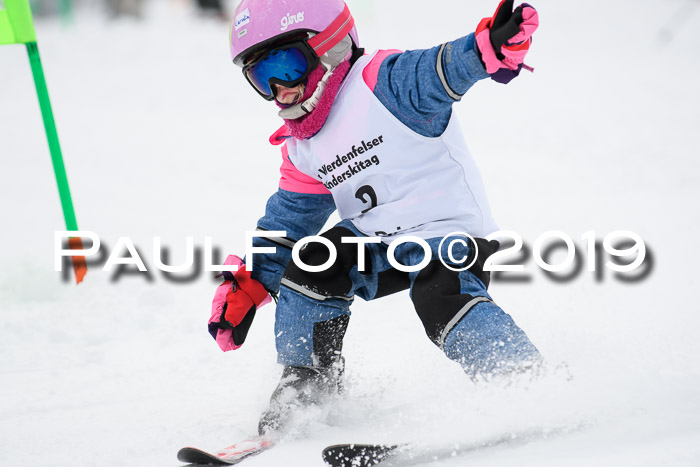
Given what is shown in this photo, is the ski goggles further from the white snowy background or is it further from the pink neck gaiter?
the white snowy background

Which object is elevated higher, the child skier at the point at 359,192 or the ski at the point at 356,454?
the child skier at the point at 359,192

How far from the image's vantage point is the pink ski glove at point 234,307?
8.70 ft

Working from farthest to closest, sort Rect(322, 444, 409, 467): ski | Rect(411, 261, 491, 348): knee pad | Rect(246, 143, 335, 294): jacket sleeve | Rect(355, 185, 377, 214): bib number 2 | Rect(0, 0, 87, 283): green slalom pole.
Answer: Rect(0, 0, 87, 283): green slalom pole
Rect(246, 143, 335, 294): jacket sleeve
Rect(355, 185, 377, 214): bib number 2
Rect(411, 261, 491, 348): knee pad
Rect(322, 444, 409, 467): ski

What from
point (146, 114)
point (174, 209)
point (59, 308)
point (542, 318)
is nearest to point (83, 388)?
point (59, 308)

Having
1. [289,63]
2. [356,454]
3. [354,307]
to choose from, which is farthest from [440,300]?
[354,307]

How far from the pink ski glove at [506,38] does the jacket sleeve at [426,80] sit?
0.05 metres

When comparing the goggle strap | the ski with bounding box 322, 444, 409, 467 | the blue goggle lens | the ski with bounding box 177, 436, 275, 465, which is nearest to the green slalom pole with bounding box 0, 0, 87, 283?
the blue goggle lens

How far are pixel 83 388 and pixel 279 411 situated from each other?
0.94 m

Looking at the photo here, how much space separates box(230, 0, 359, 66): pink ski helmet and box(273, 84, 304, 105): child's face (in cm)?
13

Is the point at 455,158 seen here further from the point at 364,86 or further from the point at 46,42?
the point at 46,42

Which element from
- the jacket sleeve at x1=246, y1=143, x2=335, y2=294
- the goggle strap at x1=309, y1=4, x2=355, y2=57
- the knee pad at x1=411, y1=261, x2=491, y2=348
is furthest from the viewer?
the jacket sleeve at x1=246, y1=143, x2=335, y2=294

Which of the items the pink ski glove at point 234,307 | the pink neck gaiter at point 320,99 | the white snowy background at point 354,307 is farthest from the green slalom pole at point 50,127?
the pink neck gaiter at point 320,99

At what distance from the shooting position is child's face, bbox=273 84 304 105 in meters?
2.48

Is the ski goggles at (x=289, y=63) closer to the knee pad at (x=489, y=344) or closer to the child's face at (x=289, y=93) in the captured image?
the child's face at (x=289, y=93)
